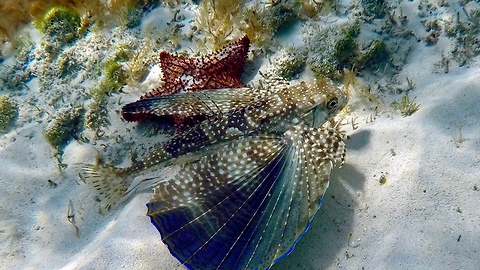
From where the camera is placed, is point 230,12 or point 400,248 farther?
point 230,12

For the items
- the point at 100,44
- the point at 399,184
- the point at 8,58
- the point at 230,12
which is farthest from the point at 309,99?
the point at 8,58

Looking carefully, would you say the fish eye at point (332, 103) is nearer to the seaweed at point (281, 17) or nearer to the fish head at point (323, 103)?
the fish head at point (323, 103)

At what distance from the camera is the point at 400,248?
3404 millimetres

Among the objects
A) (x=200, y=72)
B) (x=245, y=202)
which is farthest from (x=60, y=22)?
(x=245, y=202)

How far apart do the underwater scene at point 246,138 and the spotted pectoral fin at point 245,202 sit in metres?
0.01

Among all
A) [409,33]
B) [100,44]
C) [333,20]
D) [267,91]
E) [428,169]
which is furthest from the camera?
[100,44]

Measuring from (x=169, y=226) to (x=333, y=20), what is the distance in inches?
153

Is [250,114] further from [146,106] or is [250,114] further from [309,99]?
[146,106]

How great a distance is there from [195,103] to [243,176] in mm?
1204

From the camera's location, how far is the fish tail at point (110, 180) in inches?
171

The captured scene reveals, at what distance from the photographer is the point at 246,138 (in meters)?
4.14

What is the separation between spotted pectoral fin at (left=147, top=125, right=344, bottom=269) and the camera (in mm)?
3277

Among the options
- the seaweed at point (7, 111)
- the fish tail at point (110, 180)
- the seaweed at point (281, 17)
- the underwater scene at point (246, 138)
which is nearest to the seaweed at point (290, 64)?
the underwater scene at point (246, 138)

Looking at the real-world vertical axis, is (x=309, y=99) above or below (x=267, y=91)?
below
